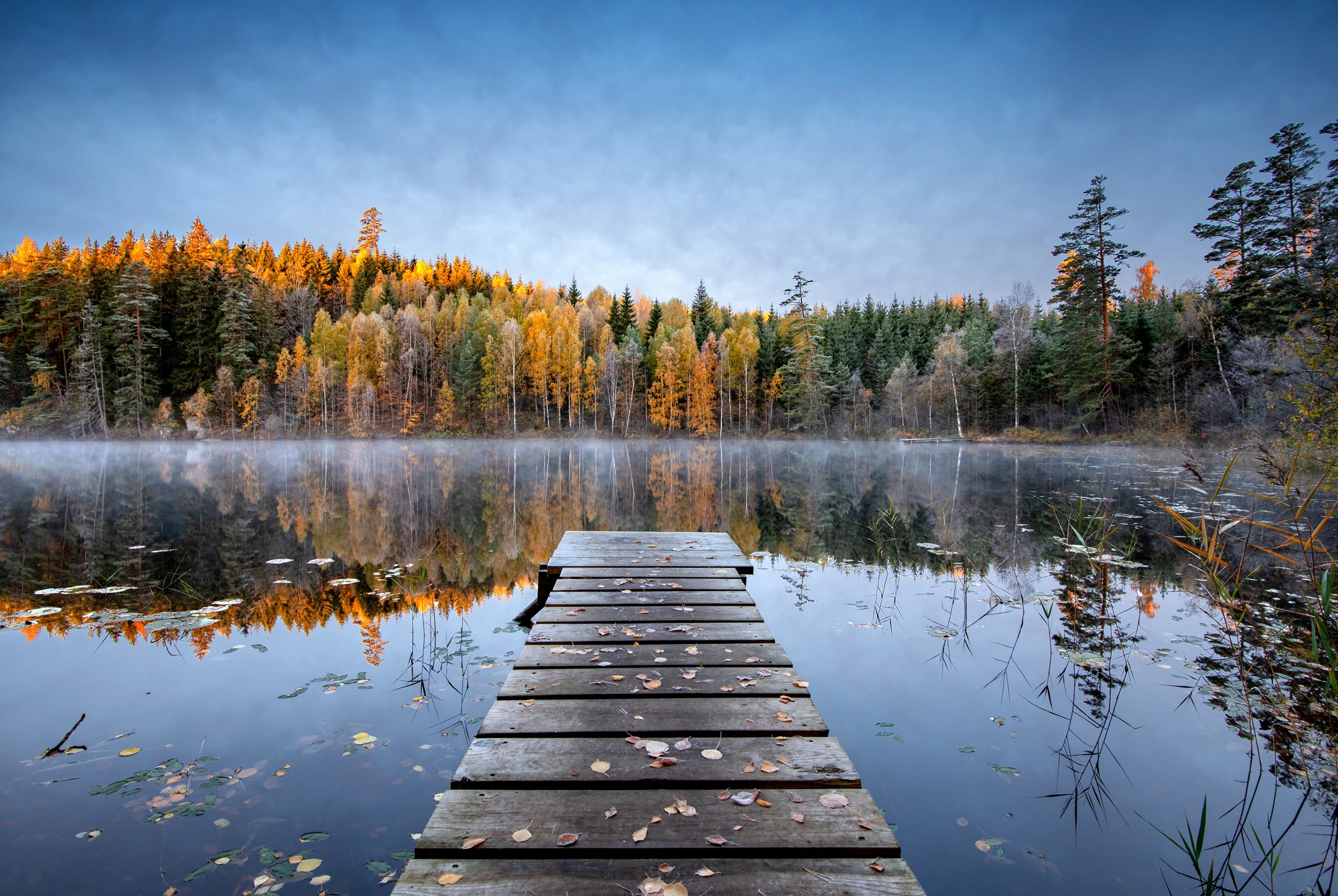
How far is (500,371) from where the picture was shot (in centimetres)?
4100

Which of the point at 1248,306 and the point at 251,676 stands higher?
the point at 1248,306

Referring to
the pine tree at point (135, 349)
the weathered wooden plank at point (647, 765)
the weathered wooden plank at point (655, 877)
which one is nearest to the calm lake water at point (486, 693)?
the weathered wooden plank at point (647, 765)

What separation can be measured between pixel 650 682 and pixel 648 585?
6.39ft

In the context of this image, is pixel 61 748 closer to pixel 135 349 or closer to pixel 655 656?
pixel 655 656

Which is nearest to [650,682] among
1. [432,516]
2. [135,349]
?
[432,516]

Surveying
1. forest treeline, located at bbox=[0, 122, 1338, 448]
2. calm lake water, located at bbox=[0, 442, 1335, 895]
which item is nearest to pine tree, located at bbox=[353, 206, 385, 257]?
forest treeline, located at bbox=[0, 122, 1338, 448]

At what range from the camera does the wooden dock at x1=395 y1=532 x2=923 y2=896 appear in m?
1.52

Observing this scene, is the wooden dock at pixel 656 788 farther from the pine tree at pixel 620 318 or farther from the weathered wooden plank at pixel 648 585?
the pine tree at pixel 620 318

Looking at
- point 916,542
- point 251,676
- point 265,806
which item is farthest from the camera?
point 916,542

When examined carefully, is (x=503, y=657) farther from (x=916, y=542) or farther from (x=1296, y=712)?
(x=916, y=542)

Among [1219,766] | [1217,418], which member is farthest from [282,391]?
[1217,418]

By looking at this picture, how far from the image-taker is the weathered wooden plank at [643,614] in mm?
3875

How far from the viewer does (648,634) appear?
3600mm

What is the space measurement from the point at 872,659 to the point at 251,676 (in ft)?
15.0
